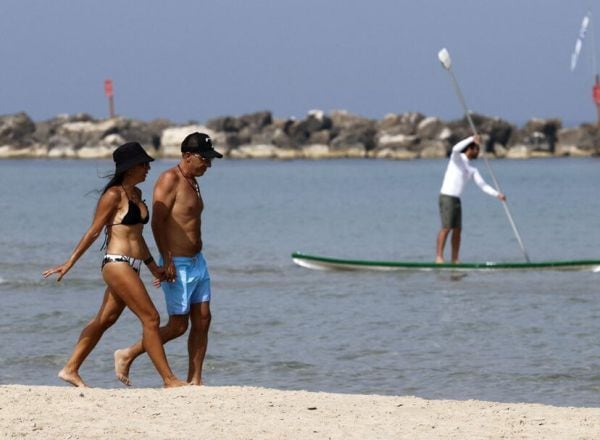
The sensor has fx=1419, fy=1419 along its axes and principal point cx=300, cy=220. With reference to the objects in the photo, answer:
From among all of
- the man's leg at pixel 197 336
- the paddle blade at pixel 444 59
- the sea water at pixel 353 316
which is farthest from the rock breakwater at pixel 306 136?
the man's leg at pixel 197 336

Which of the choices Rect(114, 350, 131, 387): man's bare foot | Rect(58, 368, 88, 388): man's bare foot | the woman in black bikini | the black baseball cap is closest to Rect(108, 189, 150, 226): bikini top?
the woman in black bikini

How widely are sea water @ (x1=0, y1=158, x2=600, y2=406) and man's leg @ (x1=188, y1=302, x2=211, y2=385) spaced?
1871 mm

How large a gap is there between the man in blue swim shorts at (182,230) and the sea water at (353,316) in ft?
7.39

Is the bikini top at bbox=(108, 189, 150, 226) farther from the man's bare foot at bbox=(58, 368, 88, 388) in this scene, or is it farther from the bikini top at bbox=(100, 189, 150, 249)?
the man's bare foot at bbox=(58, 368, 88, 388)

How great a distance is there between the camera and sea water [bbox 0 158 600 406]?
37.8ft

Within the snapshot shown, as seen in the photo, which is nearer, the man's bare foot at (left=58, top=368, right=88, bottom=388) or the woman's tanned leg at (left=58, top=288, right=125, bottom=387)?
the woman's tanned leg at (left=58, top=288, right=125, bottom=387)

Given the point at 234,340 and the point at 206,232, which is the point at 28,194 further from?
the point at 234,340

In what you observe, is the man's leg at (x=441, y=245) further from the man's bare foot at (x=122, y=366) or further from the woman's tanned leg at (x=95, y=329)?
the woman's tanned leg at (x=95, y=329)

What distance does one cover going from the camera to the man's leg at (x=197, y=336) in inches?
359

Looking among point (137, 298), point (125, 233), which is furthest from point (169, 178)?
point (137, 298)

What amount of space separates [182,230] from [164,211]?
0.17 metres

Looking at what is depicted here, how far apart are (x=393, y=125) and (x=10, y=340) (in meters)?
103

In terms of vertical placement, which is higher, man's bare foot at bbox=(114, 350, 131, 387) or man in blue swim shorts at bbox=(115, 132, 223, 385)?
man in blue swim shorts at bbox=(115, 132, 223, 385)

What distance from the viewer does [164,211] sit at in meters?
8.92
